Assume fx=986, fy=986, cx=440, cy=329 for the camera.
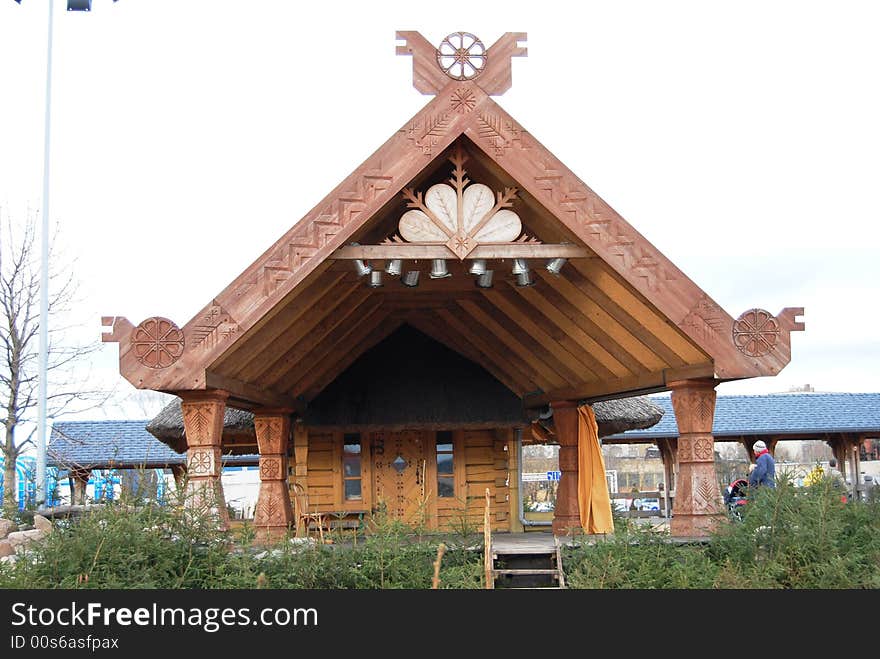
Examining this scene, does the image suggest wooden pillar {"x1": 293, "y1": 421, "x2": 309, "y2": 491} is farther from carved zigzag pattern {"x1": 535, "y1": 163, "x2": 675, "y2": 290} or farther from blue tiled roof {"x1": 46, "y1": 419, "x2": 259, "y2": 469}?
blue tiled roof {"x1": 46, "y1": 419, "x2": 259, "y2": 469}

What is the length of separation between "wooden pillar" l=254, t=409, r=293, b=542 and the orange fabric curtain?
4.09 metres

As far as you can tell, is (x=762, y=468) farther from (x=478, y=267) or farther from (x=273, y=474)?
(x=273, y=474)

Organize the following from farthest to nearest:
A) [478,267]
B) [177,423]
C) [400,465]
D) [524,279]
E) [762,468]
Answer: [177,423] → [400,465] → [762,468] → [524,279] → [478,267]

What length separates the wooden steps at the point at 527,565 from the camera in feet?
32.6

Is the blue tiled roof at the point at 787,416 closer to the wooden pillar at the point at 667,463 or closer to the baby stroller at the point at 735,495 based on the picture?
the wooden pillar at the point at 667,463

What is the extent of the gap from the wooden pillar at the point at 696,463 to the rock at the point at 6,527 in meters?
7.97

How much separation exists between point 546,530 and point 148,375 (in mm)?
8952

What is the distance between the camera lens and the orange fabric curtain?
13.7 m

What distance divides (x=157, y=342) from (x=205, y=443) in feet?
3.74

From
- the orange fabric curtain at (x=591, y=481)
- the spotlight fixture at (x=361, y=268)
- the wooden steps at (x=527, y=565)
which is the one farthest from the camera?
the orange fabric curtain at (x=591, y=481)

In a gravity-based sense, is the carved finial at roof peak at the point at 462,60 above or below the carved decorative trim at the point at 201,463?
above

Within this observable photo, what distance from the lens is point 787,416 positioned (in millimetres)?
29094

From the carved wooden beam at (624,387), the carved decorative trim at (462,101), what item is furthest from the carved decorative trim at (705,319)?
the carved decorative trim at (462,101)

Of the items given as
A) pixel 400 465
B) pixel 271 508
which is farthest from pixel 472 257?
pixel 400 465
